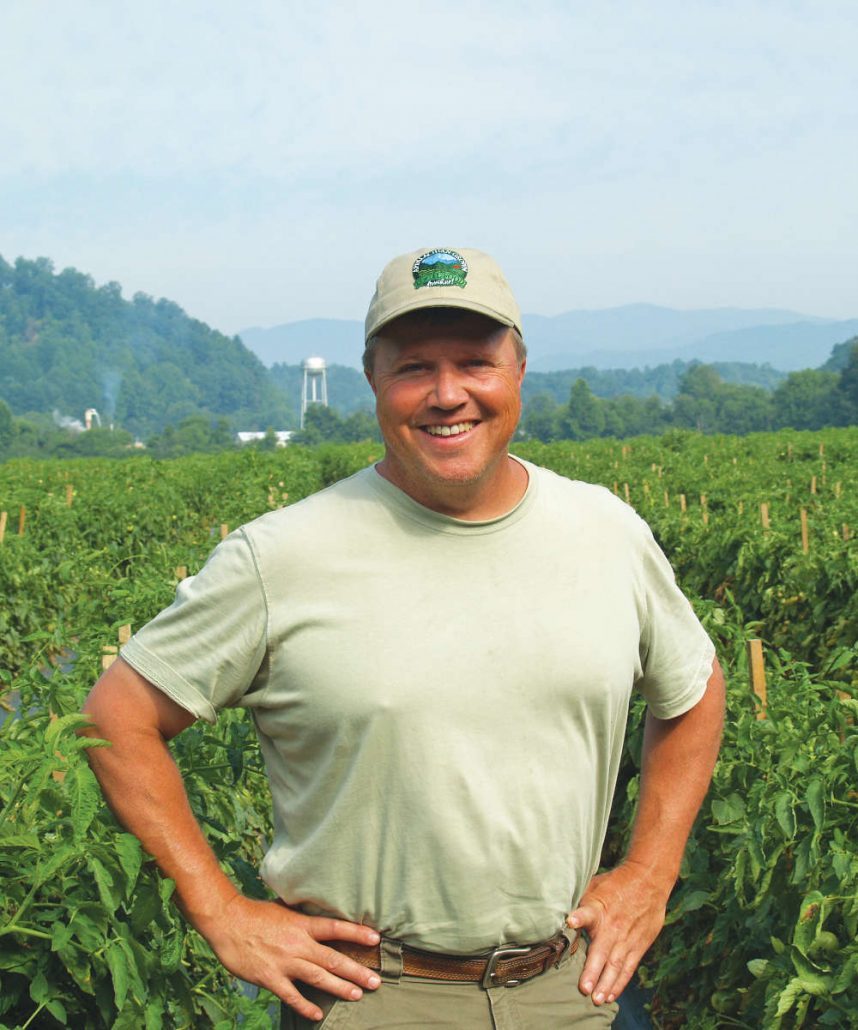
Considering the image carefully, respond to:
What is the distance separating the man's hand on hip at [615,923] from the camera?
2.32 meters

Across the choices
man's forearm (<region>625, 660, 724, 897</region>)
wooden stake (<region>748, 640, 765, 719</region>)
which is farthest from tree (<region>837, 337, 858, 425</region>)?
man's forearm (<region>625, 660, 724, 897</region>)

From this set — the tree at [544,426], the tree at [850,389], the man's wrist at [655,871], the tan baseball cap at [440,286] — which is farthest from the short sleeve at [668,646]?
the tree at [544,426]

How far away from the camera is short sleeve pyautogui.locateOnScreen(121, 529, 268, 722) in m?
2.11

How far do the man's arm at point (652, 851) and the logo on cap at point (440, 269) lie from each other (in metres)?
1.00

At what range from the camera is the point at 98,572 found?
8.55 metres

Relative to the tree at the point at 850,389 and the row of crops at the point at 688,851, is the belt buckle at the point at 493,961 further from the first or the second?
the tree at the point at 850,389

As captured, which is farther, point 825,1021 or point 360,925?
point 825,1021

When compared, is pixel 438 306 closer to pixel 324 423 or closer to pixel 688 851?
pixel 688 851

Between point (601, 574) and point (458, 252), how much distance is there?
663 millimetres

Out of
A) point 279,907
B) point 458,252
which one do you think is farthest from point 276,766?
point 458,252

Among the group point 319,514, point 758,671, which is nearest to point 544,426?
point 758,671

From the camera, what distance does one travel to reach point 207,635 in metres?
A: 2.11

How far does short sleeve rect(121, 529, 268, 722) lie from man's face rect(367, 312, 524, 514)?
1.20ft

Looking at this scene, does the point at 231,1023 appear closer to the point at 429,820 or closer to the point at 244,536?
the point at 429,820
